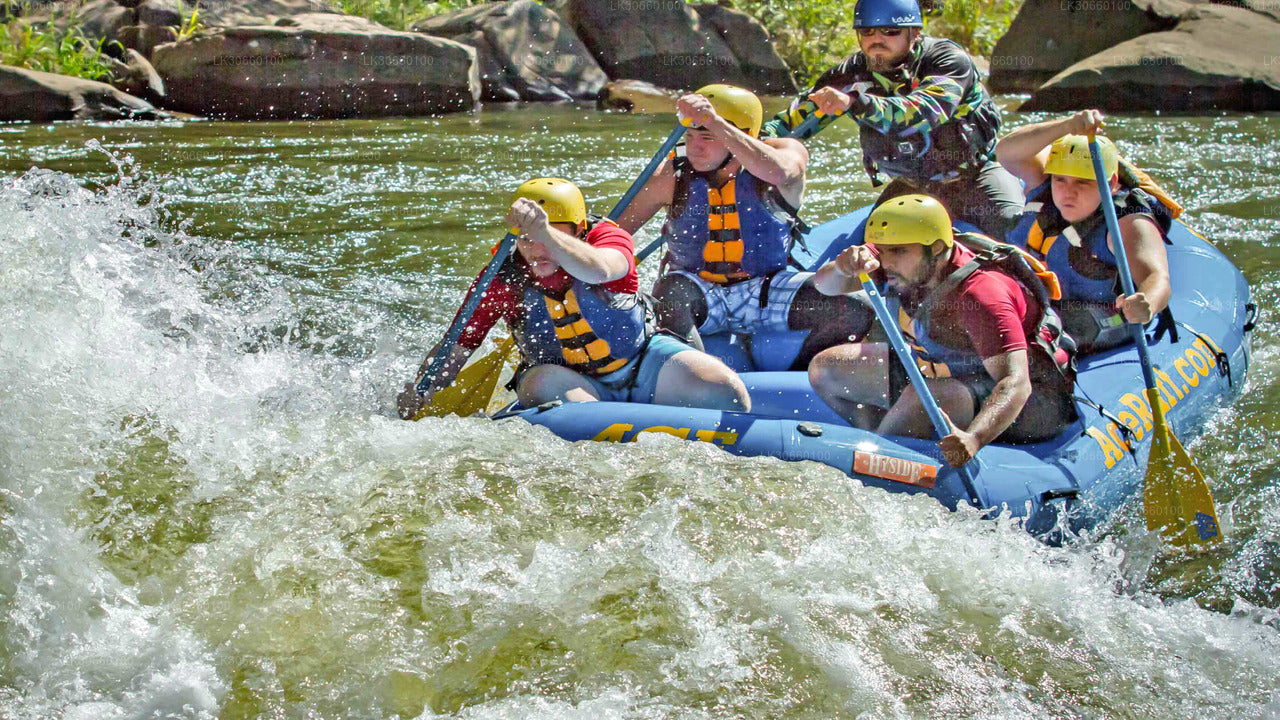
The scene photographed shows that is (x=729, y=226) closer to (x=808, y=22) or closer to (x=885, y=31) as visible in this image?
(x=885, y=31)

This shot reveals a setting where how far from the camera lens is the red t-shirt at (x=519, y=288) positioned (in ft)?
13.4

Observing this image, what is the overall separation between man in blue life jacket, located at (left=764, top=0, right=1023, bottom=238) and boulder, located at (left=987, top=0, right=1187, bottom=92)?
9428 mm

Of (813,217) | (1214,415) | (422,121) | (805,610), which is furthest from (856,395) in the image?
(422,121)

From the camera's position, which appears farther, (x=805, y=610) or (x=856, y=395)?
(x=856, y=395)

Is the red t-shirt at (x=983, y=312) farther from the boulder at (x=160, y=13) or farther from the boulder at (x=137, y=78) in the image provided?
the boulder at (x=160, y=13)

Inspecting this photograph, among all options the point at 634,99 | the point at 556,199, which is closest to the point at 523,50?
the point at 634,99

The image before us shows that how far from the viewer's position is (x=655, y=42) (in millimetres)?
14094

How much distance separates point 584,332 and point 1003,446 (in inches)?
53.9

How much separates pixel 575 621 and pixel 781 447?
870 millimetres

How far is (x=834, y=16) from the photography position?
1591cm

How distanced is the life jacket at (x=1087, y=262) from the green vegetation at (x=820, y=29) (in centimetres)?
1044

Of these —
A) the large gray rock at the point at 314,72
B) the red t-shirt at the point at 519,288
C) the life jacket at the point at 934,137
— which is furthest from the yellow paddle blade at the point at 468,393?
the large gray rock at the point at 314,72

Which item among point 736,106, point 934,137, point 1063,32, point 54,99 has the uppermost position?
point 736,106

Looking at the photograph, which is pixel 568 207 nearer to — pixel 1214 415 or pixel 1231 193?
pixel 1214 415
